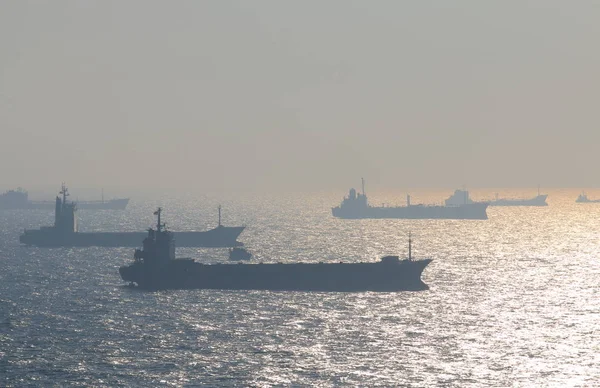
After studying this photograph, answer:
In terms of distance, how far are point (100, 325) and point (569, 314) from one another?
48.3m

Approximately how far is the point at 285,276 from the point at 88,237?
76.1 meters

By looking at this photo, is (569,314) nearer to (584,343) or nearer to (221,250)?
(584,343)

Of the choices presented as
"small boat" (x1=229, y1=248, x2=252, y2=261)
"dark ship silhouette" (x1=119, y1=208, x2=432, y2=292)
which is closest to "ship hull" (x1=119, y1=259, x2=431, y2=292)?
"dark ship silhouette" (x1=119, y1=208, x2=432, y2=292)

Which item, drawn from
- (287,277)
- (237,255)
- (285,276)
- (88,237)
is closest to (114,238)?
(88,237)

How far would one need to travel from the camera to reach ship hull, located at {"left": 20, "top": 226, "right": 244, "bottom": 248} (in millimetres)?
166625

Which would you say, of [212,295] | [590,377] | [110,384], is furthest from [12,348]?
[590,377]

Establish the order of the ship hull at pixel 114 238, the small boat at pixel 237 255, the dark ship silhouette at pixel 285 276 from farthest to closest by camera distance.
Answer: the ship hull at pixel 114 238 < the small boat at pixel 237 255 < the dark ship silhouette at pixel 285 276

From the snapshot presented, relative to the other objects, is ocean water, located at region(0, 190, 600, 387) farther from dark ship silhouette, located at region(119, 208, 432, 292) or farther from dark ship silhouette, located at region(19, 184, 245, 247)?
dark ship silhouette, located at region(19, 184, 245, 247)

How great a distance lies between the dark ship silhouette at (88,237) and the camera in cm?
16675

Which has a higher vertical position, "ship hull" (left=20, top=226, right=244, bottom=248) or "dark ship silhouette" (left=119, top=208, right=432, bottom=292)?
"ship hull" (left=20, top=226, right=244, bottom=248)

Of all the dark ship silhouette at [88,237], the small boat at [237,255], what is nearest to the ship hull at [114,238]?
the dark ship silhouette at [88,237]

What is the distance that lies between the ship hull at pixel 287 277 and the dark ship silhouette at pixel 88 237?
60.6 metres

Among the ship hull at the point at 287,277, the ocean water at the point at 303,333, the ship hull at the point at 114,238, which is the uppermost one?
the ship hull at the point at 114,238

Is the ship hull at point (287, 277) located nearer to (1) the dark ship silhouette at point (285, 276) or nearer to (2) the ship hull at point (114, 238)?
(1) the dark ship silhouette at point (285, 276)
